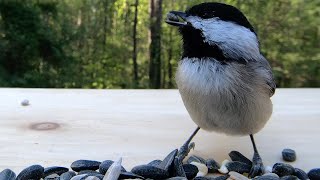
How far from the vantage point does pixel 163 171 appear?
939 millimetres

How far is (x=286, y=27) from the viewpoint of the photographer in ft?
Result: 8.88

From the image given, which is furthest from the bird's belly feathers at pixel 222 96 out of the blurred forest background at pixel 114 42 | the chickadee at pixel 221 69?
the blurred forest background at pixel 114 42

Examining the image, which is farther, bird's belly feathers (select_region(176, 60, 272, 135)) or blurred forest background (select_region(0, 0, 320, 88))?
blurred forest background (select_region(0, 0, 320, 88))

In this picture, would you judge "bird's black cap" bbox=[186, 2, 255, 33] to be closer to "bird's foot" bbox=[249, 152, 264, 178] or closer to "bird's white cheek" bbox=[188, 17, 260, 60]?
"bird's white cheek" bbox=[188, 17, 260, 60]

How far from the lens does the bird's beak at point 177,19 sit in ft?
3.14

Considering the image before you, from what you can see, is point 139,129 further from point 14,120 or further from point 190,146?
point 14,120

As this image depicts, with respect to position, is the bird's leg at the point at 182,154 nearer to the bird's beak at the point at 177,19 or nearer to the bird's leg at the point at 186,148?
the bird's leg at the point at 186,148

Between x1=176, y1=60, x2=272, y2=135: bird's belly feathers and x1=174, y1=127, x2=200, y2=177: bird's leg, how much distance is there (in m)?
0.06

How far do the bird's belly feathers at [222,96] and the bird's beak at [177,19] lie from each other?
0.07 meters

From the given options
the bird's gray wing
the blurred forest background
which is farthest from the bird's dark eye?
the blurred forest background

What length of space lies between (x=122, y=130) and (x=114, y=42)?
5.73 ft

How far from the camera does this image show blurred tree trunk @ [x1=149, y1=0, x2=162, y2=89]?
2.75m

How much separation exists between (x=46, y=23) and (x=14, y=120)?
1665 millimetres

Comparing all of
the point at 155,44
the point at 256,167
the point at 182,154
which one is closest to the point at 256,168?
the point at 256,167
